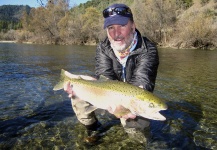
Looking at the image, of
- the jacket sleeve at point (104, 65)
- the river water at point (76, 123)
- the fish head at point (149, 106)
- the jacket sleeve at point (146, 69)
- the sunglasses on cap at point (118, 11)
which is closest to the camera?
the fish head at point (149, 106)

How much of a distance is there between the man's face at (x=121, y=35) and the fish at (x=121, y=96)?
709mm

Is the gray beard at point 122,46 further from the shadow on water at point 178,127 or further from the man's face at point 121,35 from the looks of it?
the shadow on water at point 178,127

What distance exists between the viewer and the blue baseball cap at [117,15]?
3656 millimetres

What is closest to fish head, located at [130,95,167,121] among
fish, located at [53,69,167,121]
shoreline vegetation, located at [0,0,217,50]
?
fish, located at [53,69,167,121]

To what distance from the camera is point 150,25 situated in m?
39.9

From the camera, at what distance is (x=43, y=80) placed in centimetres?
892

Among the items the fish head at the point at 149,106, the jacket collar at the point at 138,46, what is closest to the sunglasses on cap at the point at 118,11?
the jacket collar at the point at 138,46

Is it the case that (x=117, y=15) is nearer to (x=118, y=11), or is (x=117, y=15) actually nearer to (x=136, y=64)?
(x=118, y=11)

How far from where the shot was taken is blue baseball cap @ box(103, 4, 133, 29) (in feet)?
Result: 12.0

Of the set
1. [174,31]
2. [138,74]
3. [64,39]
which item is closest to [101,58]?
[138,74]

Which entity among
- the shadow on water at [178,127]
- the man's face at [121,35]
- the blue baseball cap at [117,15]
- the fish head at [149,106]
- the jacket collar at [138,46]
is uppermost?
the blue baseball cap at [117,15]

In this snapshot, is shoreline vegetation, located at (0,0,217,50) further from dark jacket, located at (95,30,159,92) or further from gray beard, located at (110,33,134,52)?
gray beard, located at (110,33,134,52)

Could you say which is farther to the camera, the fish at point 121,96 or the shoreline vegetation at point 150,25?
the shoreline vegetation at point 150,25

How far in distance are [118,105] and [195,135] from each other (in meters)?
2.06
